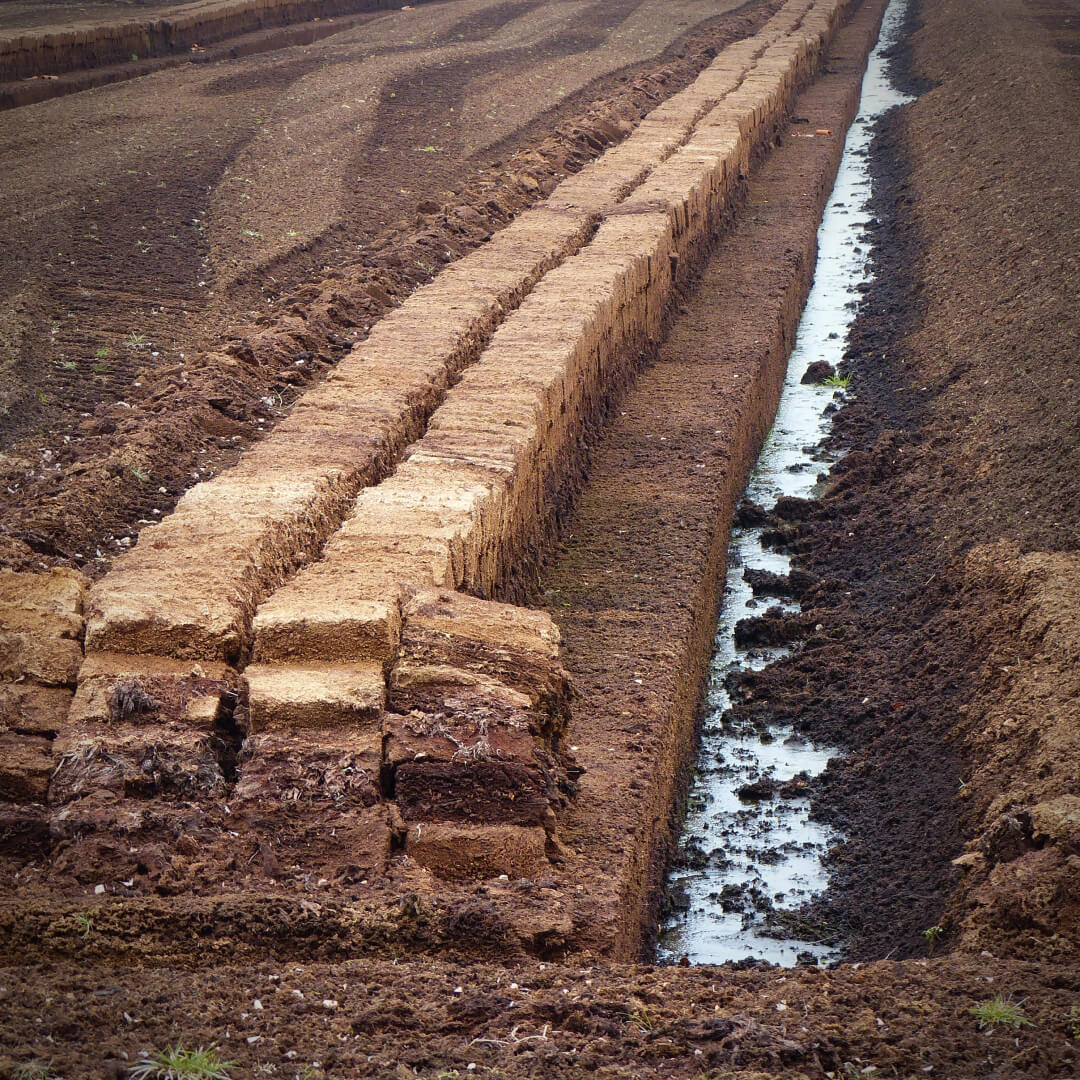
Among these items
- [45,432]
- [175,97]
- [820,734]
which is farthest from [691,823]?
[175,97]

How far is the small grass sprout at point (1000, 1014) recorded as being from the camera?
2.84 meters

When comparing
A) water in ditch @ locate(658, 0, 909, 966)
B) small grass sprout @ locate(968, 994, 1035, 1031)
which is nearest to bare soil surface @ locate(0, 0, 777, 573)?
water in ditch @ locate(658, 0, 909, 966)

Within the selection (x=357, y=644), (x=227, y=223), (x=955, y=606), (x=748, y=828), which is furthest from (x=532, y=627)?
(x=227, y=223)

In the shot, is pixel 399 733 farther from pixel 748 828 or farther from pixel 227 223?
pixel 227 223

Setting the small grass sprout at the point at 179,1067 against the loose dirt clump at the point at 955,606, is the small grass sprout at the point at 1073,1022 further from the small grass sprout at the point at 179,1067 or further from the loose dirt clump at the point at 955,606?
the small grass sprout at the point at 179,1067

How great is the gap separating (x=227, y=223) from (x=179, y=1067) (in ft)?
26.9

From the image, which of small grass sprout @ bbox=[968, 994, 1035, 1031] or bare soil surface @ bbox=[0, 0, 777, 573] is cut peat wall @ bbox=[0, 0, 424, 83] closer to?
bare soil surface @ bbox=[0, 0, 777, 573]

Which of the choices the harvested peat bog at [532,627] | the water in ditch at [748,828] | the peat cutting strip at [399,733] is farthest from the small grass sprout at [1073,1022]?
the water in ditch at [748,828]

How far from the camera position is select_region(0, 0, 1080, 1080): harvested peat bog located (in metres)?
3.02

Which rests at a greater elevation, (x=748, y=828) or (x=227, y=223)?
(x=227, y=223)

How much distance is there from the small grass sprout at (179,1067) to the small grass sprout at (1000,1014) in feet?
5.30

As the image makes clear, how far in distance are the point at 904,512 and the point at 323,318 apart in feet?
11.1

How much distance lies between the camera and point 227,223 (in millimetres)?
9781

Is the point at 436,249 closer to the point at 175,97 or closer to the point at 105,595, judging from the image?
the point at 105,595
